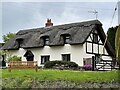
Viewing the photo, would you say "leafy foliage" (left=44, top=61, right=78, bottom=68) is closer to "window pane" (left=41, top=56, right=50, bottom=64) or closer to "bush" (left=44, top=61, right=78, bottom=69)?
"bush" (left=44, top=61, right=78, bottom=69)

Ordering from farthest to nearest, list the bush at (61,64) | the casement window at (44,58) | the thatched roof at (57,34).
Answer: the casement window at (44,58) < the thatched roof at (57,34) < the bush at (61,64)

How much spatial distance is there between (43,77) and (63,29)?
2172cm

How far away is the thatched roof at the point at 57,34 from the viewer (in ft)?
117

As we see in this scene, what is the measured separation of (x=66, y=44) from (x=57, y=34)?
2.31 metres

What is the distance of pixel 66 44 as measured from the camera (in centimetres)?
3662

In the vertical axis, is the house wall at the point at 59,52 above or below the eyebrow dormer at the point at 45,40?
below

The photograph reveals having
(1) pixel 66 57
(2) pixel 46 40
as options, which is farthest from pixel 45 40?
(1) pixel 66 57

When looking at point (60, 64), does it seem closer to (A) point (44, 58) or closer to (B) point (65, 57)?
(B) point (65, 57)

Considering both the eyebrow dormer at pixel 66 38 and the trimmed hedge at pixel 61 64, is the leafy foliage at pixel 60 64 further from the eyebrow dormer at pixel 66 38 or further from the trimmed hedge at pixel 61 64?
the eyebrow dormer at pixel 66 38

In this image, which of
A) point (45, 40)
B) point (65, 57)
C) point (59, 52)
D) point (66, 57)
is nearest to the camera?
point (66, 57)

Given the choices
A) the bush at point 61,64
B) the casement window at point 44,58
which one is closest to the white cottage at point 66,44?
the casement window at point 44,58

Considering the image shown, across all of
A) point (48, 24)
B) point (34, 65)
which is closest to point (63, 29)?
point (48, 24)

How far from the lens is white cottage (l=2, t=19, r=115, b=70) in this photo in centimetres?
3512

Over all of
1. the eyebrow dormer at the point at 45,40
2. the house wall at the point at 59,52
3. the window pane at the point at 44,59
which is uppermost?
the eyebrow dormer at the point at 45,40
